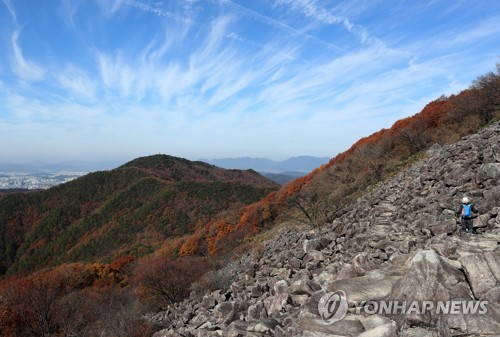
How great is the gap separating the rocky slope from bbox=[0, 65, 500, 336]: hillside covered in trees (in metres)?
6.35

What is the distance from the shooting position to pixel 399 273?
8.14 meters

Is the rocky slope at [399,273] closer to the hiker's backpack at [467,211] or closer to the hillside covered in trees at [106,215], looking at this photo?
the hiker's backpack at [467,211]

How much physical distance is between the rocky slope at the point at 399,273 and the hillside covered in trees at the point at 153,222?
635cm

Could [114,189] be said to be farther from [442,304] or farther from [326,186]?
[442,304]

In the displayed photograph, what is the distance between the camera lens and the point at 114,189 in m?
117

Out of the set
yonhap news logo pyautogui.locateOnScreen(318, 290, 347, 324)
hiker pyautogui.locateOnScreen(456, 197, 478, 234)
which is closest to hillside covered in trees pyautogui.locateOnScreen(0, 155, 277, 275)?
hiker pyautogui.locateOnScreen(456, 197, 478, 234)

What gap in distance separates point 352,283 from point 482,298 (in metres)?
2.90

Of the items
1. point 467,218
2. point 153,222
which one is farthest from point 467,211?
point 153,222

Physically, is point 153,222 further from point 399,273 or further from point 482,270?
point 482,270

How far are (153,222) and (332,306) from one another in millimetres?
84566

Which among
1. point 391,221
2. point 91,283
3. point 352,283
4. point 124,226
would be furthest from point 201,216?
point 352,283

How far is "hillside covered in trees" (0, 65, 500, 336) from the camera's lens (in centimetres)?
2577

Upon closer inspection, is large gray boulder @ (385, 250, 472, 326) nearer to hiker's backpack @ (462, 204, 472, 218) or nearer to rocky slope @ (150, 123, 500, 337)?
rocky slope @ (150, 123, 500, 337)

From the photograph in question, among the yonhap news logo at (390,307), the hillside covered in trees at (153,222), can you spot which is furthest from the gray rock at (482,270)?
the hillside covered in trees at (153,222)
